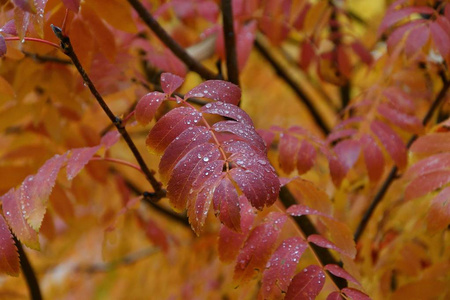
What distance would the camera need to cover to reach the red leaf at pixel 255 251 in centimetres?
95

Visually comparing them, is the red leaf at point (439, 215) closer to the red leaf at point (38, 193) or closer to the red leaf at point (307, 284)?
the red leaf at point (307, 284)

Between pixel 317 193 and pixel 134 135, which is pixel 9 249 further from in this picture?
pixel 134 135

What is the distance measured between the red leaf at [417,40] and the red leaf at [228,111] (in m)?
0.57

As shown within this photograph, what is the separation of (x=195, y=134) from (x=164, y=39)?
A: 1.64ft

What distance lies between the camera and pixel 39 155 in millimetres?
1592

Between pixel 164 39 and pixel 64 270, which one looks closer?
pixel 164 39

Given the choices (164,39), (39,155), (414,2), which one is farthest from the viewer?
(39,155)

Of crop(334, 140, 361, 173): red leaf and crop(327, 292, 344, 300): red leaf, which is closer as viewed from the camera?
crop(327, 292, 344, 300): red leaf

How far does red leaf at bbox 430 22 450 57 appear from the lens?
1.18m

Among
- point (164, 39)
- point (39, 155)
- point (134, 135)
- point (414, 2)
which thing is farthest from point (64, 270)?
point (414, 2)

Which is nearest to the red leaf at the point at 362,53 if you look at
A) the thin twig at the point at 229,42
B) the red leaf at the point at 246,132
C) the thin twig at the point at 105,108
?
the thin twig at the point at 229,42

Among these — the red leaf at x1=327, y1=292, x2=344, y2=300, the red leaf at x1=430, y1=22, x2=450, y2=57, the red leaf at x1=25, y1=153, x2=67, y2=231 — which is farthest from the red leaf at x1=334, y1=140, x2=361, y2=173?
the red leaf at x1=25, y1=153, x2=67, y2=231

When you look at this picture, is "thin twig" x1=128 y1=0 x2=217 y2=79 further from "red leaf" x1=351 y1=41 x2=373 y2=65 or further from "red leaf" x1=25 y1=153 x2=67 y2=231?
"red leaf" x1=351 y1=41 x2=373 y2=65

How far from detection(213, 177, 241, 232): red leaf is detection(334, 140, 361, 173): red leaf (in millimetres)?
550
